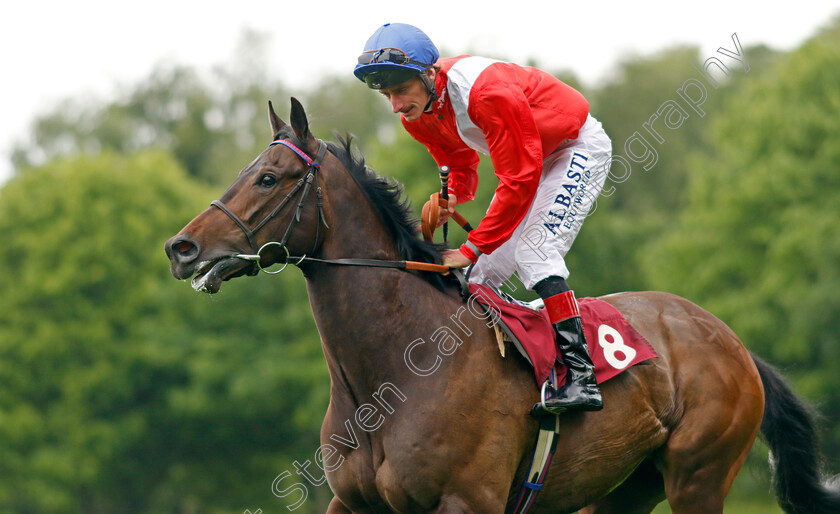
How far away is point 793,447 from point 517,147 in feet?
9.86

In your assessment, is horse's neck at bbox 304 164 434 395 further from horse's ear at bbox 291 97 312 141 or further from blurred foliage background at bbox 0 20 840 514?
blurred foliage background at bbox 0 20 840 514

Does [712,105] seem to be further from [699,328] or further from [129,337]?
[699,328]

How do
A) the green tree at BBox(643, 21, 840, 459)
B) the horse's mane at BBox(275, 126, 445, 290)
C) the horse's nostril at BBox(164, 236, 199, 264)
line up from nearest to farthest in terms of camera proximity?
the horse's nostril at BBox(164, 236, 199, 264)
the horse's mane at BBox(275, 126, 445, 290)
the green tree at BBox(643, 21, 840, 459)

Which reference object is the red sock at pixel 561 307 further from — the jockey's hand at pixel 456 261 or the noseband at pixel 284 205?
the noseband at pixel 284 205

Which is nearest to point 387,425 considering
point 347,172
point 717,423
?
point 347,172

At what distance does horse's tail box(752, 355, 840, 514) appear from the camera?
238 inches

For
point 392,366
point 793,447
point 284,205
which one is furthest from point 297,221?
point 793,447

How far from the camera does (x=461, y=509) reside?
445 centimetres

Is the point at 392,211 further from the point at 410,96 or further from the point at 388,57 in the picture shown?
the point at 388,57

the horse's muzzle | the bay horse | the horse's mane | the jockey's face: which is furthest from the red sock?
the horse's muzzle

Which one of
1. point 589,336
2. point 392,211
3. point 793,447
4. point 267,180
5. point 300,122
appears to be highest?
point 300,122

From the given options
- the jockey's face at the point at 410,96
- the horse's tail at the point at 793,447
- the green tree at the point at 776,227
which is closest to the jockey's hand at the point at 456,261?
the jockey's face at the point at 410,96

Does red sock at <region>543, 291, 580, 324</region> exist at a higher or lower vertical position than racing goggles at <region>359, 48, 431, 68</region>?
lower

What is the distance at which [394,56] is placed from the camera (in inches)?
189
